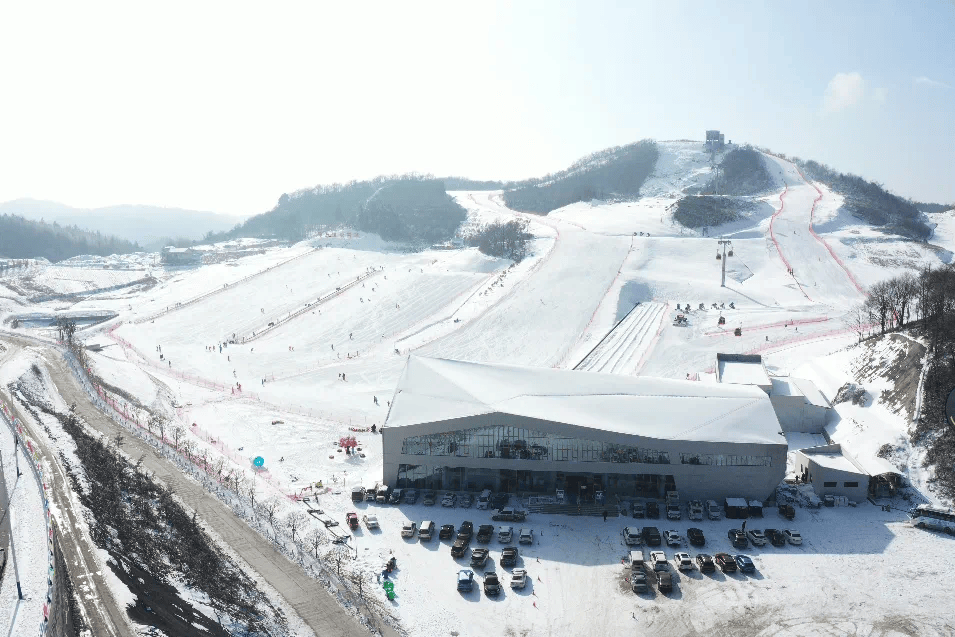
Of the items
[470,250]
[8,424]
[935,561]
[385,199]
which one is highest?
[385,199]

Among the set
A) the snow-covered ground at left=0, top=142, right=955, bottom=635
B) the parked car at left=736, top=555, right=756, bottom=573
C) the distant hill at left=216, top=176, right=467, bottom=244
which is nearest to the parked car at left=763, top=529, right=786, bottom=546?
the snow-covered ground at left=0, top=142, right=955, bottom=635

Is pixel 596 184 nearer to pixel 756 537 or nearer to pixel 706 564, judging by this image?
pixel 756 537

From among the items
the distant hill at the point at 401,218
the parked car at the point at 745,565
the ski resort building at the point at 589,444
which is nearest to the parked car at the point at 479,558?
the ski resort building at the point at 589,444

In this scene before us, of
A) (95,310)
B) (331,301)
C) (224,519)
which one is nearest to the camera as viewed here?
(224,519)

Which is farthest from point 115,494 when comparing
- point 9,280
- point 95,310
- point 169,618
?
point 9,280

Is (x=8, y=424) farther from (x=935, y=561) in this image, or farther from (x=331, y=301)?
(x=331, y=301)
